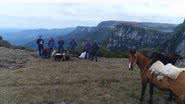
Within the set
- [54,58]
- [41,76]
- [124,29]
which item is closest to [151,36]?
[124,29]

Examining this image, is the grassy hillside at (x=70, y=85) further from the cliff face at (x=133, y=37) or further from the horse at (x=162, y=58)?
the cliff face at (x=133, y=37)

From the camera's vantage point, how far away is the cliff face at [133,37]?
15050 centimetres

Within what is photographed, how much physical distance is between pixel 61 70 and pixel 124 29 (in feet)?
462

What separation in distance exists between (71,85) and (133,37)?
14212 cm

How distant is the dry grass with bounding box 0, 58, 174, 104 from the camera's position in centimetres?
1881

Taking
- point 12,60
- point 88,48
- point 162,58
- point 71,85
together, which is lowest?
point 12,60

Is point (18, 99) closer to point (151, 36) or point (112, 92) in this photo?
point (112, 92)

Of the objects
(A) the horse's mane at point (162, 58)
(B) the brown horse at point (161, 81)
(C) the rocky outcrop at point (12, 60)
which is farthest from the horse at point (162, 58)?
(C) the rocky outcrop at point (12, 60)

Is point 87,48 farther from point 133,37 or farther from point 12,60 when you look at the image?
point 133,37

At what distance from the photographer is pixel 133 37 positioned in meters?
Answer: 163

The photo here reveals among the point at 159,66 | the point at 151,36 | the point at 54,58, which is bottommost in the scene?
the point at 151,36

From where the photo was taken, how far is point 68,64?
103 ft

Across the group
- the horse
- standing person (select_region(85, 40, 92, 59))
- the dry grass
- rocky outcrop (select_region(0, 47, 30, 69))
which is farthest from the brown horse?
standing person (select_region(85, 40, 92, 59))

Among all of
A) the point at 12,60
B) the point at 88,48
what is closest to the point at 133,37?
the point at 88,48
